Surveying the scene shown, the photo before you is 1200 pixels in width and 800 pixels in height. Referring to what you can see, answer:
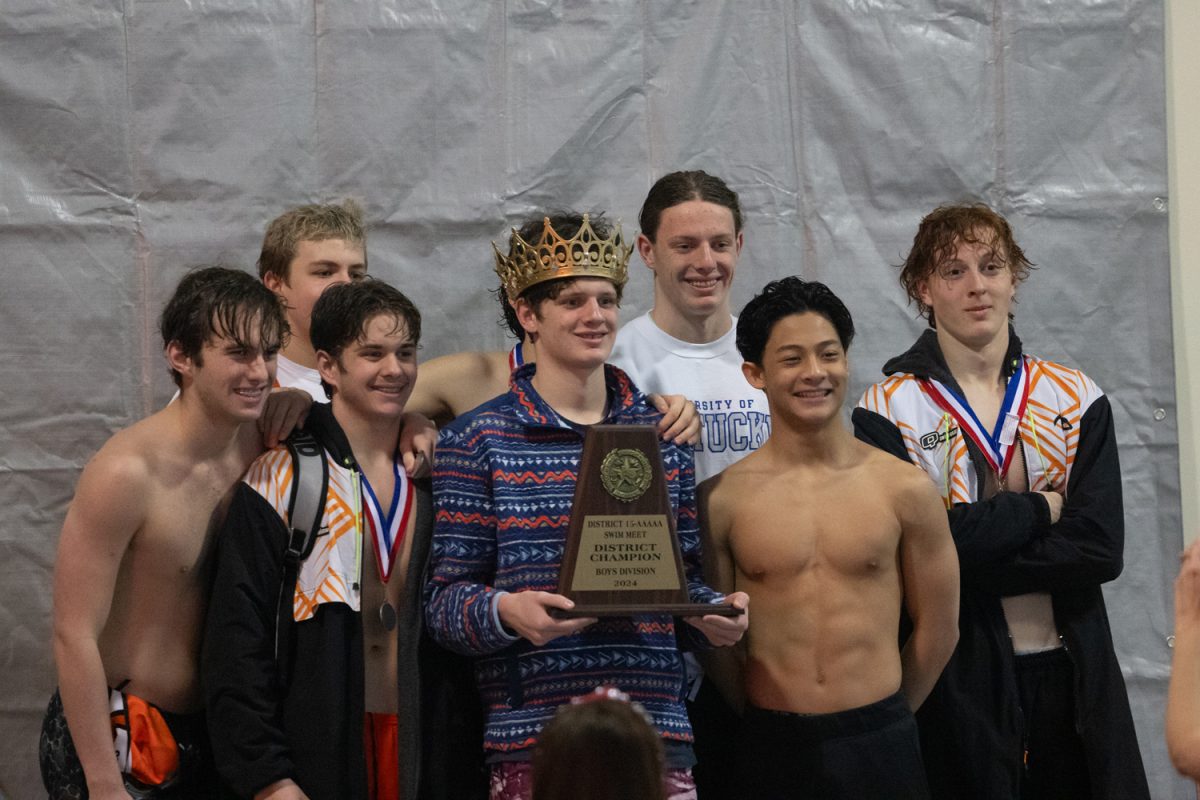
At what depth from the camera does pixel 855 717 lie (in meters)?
2.98

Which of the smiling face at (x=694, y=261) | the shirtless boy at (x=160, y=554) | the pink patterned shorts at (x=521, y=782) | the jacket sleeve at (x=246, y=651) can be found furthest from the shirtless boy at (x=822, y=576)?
the shirtless boy at (x=160, y=554)

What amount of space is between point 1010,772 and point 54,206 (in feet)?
10.8

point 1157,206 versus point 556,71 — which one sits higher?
point 556,71

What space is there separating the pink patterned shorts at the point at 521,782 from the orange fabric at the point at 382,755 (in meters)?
0.27

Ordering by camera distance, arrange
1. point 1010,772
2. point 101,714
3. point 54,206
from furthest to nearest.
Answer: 1. point 54,206
2. point 1010,772
3. point 101,714

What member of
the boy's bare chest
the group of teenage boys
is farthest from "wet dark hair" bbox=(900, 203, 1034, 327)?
the boy's bare chest

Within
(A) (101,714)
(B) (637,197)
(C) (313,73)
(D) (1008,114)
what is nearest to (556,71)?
(B) (637,197)

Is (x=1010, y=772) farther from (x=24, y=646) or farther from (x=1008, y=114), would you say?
(x=24, y=646)

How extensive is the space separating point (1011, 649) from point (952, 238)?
1.06 metres

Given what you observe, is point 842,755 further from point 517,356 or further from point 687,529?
point 517,356

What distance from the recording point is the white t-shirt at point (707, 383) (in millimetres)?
3480

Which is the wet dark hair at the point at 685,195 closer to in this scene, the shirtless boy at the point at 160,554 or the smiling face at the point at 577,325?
the smiling face at the point at 577,325

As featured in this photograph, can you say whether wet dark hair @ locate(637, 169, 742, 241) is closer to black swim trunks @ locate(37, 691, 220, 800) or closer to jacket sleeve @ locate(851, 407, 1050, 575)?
jacket sleeve @ locate(851, 407, 1050, 575)

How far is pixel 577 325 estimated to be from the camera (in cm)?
298
